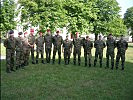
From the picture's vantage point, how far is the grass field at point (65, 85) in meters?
9.05

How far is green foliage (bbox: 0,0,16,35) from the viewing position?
45.5 m

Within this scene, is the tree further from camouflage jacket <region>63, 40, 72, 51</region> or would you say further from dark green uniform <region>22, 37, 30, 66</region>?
dark green uniform <region>22, 37, 30, 66</region>

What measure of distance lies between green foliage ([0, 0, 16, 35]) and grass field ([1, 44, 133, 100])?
31.8m

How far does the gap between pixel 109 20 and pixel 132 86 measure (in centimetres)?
4594

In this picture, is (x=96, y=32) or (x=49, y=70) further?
(x=96, y=32)

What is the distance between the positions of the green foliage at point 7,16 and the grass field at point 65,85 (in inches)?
1252

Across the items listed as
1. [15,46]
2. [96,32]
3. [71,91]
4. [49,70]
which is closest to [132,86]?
[71,91]

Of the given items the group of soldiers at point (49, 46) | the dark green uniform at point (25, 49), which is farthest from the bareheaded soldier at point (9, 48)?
the dark green uniform at point (25, 49)

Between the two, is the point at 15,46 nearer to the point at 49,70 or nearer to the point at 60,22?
the point at 49,70

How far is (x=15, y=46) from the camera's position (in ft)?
45.9

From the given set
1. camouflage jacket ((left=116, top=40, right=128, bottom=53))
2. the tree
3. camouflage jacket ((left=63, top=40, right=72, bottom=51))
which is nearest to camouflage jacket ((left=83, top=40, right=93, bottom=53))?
camouflage jacket ((left=63, top=40, right=72, bottom=51))

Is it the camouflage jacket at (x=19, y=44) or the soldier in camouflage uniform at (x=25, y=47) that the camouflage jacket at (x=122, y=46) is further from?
the camouflage jacket at (x=19, y=44)

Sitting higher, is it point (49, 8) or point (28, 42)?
point (49, 8)

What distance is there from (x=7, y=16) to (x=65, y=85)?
37675 millimetres
